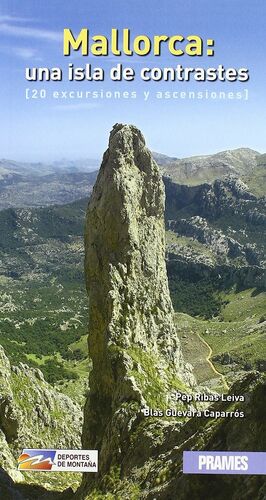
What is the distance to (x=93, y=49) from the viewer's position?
48.8ft

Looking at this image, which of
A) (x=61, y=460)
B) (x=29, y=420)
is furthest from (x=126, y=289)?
(x=29, y=420)

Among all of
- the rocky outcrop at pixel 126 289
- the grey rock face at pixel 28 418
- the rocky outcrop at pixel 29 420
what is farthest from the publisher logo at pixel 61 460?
the grey rock face at pixel 28 418

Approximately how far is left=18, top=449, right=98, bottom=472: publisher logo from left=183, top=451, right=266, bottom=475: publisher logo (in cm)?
370

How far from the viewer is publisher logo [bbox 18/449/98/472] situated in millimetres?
14555

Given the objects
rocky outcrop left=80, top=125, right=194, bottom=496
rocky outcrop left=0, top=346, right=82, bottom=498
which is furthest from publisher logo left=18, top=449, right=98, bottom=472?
rocky outcrop left=0, top=346, right=82, bottom=498

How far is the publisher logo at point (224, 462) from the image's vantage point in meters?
11.3

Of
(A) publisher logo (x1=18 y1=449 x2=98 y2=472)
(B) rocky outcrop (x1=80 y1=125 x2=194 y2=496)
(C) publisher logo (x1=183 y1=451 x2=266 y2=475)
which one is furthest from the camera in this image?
(B) rocky outcrop (x1=80 y1=125 x2=194 y2=496)

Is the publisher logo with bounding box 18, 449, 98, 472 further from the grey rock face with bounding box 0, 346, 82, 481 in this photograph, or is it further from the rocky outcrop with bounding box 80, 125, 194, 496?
the grey rock face with bounding box 0, 346, 82, 481

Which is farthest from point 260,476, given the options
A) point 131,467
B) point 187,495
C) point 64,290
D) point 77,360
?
point 64,290

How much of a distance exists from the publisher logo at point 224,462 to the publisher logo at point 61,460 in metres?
3.70

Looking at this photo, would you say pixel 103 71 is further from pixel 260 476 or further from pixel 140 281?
pixel 260 476

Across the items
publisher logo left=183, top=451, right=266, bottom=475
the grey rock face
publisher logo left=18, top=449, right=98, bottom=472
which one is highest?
publisher logo left=183, top=451, right=266, bottom=475

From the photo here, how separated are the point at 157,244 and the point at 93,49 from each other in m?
10.1

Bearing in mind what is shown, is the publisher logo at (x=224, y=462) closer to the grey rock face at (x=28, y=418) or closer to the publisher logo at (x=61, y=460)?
the publisher logo at (x=61, y=460)
